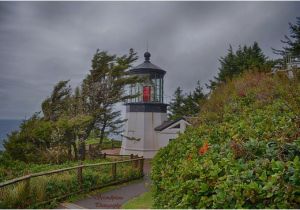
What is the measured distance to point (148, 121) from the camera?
22406 mm

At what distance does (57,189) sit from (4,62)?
25.5ft

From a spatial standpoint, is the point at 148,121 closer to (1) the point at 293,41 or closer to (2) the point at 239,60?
(2) the point at 239,60

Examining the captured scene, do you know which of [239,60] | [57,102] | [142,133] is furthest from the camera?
[239,60]

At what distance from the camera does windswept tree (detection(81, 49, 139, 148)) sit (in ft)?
59.0

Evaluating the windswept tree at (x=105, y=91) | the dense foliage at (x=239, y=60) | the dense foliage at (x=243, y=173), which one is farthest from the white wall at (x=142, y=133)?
the dense foliage at (x=243, y=173)

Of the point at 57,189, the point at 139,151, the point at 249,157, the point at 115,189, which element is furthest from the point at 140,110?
the point at 249,157

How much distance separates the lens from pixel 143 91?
21.5m

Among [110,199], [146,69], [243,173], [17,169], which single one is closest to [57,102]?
[17,169]

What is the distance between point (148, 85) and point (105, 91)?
3.84 meters

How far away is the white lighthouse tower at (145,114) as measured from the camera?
21141mm

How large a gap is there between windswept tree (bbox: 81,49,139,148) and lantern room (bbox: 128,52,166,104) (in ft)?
5.29

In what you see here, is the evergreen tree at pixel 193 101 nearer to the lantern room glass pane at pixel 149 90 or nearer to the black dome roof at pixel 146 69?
the lantern room glass pane at pixel 149 90

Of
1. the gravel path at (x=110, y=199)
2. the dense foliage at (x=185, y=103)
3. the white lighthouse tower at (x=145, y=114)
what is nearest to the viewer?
the gravel path at (x=110, y=199)

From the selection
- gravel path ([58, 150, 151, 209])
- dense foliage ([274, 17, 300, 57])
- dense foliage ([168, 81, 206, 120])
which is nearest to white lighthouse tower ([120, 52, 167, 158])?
dense foliage ([168, 81, 206, 120])
